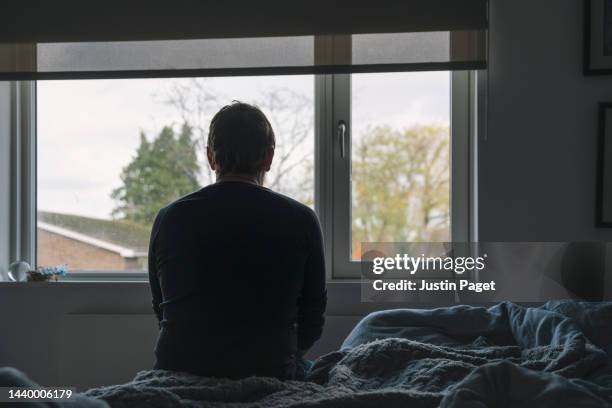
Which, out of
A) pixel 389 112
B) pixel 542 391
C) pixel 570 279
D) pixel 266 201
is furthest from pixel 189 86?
pixel 542 391

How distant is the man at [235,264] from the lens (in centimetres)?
125

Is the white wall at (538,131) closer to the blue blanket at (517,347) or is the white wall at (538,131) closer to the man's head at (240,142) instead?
the blue blanket at (517,347)

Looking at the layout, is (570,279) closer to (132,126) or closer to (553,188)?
(553,188)

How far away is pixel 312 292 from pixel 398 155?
1247 mm

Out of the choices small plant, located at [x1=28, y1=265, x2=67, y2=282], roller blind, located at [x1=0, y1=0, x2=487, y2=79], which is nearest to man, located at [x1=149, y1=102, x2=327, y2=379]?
roller blind, located at [x1=0, y1=0, x2=487, y2=79]

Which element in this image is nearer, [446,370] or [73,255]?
[446,370]

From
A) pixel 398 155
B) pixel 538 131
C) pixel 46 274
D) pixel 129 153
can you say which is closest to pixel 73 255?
pixel 46 274

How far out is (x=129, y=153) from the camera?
103 inches

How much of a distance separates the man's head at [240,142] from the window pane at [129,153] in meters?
1.17

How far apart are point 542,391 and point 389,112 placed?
1695mm

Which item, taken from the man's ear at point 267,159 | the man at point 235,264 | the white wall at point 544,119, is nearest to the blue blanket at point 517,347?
the man at point 235,264

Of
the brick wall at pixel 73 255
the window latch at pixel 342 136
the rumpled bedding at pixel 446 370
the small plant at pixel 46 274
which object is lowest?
the rumpled bedding at pixel 446 370

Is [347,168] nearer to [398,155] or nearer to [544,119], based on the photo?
[398,155]

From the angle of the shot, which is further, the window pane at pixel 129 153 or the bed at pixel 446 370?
the window pane at pixel 129 153
